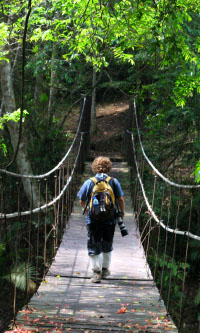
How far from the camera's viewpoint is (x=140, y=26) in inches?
187

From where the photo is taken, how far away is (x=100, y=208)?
375 cm

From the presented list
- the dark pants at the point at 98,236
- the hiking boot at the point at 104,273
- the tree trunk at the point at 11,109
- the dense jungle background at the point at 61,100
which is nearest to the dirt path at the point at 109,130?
the dense jungle background at the point at 61,100

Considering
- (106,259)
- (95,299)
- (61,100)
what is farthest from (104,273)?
(61,100)

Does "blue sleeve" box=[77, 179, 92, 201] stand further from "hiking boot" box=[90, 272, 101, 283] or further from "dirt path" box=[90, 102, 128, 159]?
"dirt path" box=[90, 102, 128, 159]

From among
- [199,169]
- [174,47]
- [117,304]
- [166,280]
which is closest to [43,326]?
[117,304]

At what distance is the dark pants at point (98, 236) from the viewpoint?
12.9ft

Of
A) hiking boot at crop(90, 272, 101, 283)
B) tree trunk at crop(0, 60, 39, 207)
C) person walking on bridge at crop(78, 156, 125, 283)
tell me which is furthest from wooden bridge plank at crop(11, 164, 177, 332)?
tree trunk at crop(0, 60, 39, 207)

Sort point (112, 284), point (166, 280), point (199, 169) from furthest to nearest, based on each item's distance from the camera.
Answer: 1. point (166, 280)
2. point (112, 284)
3. point (199, 169)

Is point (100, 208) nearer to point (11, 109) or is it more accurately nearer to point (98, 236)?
point (98, 236)

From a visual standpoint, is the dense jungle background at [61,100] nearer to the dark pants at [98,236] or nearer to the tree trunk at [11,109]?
the tree trunk at [11,109]

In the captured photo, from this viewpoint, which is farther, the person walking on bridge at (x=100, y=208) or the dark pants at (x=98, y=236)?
the dark pants at (x=98, y=236)

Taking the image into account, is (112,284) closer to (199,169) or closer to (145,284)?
(145,284)

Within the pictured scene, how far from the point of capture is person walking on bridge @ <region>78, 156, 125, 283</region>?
376 cm

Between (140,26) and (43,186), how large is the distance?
4.18 m
